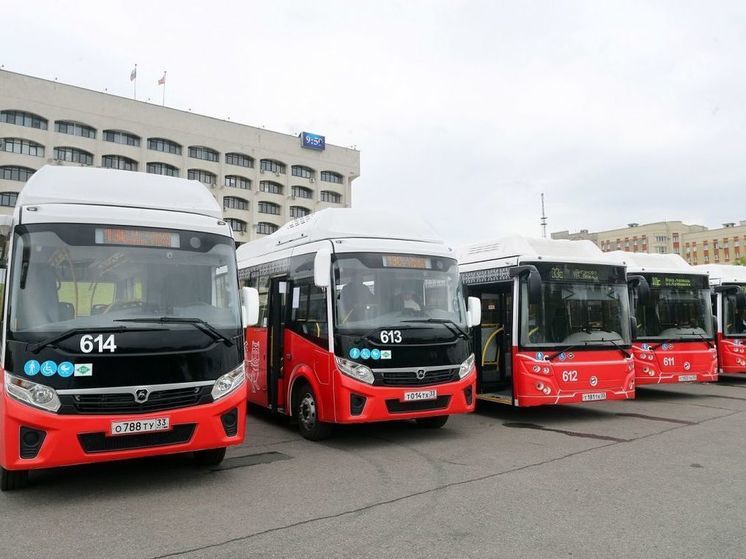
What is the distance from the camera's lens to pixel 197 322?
19.7 feet

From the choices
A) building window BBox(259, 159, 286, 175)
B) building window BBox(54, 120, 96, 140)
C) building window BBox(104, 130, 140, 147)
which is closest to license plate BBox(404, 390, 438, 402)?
building window BBox(54, 120, 96, 140)

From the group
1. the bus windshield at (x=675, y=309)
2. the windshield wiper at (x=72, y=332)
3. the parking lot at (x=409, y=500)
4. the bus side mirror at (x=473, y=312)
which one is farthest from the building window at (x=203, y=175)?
the windshield wiper at (x=72, y=332)

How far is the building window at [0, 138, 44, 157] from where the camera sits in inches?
2201

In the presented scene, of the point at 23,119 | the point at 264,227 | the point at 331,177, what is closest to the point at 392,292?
the point at 23,119

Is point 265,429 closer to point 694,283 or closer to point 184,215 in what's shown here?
point 184,215

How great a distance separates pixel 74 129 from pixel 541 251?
60931mm

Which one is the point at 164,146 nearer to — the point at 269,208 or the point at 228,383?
the point at 269,208

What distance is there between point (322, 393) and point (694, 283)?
9.22 metres

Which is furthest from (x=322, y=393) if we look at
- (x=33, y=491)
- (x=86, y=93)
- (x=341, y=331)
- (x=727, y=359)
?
(x=86, y=93)

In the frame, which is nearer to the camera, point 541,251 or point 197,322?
point 197,322

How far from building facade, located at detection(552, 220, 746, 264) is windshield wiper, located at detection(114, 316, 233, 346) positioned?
3608 inches

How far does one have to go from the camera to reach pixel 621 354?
10102 millimetres

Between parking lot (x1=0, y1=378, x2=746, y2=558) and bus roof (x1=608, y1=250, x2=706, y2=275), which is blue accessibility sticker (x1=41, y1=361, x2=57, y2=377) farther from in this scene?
bus roof (x1=608, y1=250, x2=706, y2=275)

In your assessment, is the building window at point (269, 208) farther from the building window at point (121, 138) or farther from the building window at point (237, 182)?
the building window at point (121, 138)
